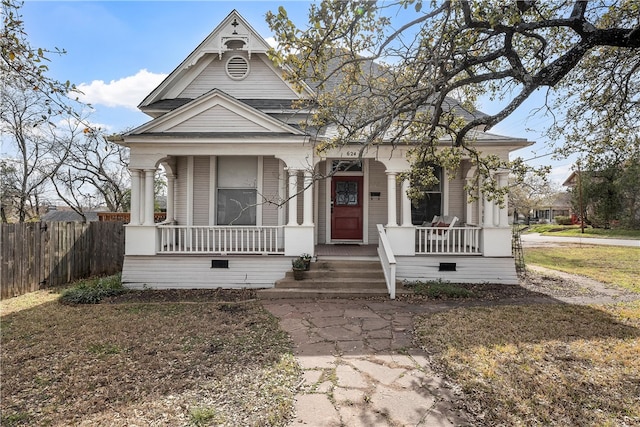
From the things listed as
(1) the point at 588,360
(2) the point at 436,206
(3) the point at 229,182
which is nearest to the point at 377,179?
(2) the point at 436,206

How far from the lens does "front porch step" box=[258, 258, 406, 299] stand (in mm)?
7180

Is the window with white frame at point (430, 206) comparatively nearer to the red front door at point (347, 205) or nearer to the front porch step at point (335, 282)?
the red front door at point (347, 205)

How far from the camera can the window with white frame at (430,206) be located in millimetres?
→ 9898

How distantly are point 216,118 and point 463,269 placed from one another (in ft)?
23.6

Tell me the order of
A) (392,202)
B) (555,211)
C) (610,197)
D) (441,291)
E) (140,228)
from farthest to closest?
(555,211) < (610,197) < (392,202) < (140,228) < (441,291)

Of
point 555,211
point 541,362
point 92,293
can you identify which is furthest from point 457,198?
point 555,211

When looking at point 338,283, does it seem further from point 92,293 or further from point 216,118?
point 92,293

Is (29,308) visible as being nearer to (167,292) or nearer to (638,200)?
(167,292)

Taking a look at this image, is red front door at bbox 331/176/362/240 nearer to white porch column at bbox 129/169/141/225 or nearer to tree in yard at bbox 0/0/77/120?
white porch column at bbox 129/169/141/225

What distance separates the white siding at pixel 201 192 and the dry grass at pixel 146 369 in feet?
12.5

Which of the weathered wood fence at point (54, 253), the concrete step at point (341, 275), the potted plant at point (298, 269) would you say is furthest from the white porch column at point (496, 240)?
the weathered wood fence at point (54, 253)

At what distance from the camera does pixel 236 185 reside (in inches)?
368

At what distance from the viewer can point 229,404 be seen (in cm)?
315

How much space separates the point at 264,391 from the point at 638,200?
36046 mm
